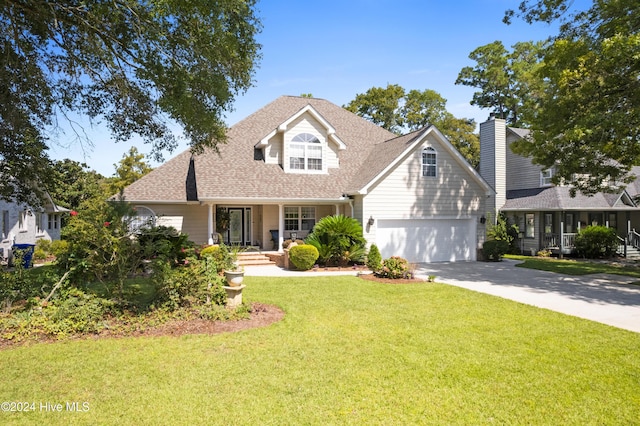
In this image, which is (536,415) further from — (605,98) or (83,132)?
(605,98)

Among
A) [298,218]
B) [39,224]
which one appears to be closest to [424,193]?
[298,218]

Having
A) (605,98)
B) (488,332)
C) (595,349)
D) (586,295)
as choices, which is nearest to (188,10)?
(488,332)

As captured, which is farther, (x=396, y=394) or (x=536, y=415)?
(x=396, y=394)

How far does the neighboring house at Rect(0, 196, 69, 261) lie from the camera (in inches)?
790

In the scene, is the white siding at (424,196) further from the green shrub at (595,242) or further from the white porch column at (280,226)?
the green shrub at (595,242)

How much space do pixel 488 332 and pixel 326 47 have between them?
1033 cm

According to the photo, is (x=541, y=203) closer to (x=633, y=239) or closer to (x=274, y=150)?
(x=633, y=239)


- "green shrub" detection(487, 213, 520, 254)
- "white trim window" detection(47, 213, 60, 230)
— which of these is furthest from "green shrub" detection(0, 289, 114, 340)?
"white trim window" detection(47, 213, 60, 230)

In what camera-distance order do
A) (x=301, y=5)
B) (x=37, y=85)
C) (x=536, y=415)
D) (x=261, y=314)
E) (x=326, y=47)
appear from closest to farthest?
(x=536, y=415)
(x=261, y=314)
(x=37, y=85)
(x=301, y=5)
(x=326, y=47)

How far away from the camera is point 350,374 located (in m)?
5.43

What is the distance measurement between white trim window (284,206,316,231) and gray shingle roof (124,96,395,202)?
175cm

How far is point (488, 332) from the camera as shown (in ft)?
24.4

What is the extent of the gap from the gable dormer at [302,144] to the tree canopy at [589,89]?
889 cm

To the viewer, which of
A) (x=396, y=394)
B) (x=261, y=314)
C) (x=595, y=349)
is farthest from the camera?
(x=261, y=314)
